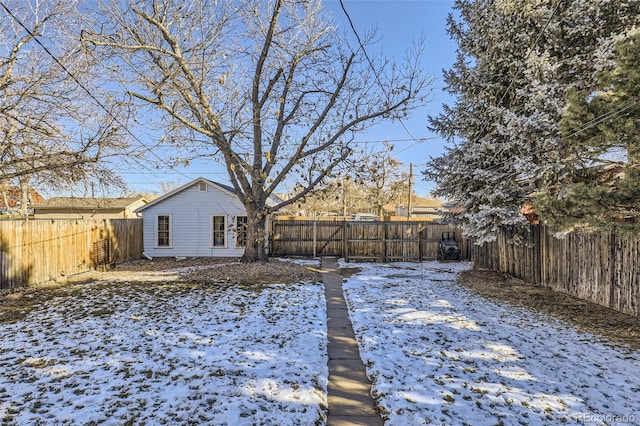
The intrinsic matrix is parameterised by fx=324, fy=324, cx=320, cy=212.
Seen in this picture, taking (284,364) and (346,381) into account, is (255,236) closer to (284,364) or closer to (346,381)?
(284,364)

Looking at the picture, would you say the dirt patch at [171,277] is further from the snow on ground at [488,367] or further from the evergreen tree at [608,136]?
the evergreen tree at [608,136]

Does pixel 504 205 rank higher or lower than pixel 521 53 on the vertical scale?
lower

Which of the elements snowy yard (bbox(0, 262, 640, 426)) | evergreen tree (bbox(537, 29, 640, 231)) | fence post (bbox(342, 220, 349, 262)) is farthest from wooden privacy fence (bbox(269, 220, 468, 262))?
evergreen tree (bbox(537, 29, 640, 231))

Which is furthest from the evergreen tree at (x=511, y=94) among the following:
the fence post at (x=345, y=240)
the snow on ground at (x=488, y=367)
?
the fence post at (x=345, y=240)

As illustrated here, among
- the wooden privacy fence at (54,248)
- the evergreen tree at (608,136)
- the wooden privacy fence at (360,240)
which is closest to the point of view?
the evergreen tree at (608,136)

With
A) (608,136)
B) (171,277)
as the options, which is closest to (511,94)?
(608,136)

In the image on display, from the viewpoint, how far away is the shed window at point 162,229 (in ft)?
48.6

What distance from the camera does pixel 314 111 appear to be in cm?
1130

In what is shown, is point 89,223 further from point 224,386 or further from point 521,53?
point 521,53

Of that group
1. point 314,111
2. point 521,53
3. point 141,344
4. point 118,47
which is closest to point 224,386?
point 141,344

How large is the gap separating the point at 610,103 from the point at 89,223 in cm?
1382

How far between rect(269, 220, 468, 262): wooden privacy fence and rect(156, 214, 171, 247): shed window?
4770mm

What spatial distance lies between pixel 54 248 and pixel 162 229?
215 inches

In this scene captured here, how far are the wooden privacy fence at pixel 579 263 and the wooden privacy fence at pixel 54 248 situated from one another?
42.4ft
